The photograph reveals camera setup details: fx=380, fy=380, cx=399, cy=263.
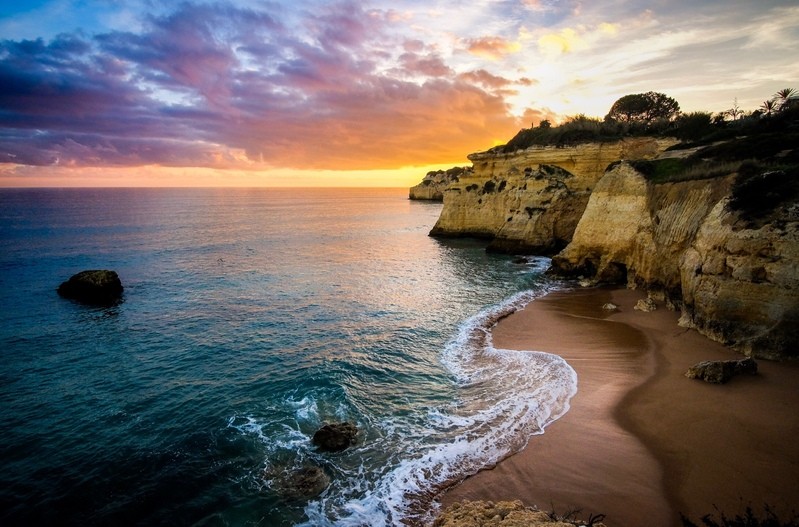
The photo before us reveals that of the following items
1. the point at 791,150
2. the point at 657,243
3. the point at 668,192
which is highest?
the point at 791,150

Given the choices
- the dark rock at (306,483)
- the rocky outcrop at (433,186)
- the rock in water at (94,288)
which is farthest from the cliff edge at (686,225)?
the rocky outcrop at (433,186)

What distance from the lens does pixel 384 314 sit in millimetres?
23734

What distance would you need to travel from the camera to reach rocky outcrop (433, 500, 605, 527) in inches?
290

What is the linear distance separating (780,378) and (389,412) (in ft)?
43.0

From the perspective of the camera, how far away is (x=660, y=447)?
34.7ft

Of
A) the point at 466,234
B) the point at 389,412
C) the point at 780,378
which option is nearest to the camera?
the point at 780,378

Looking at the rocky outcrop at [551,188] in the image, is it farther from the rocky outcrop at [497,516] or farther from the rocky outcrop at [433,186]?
the rocky outcrop at [433,186]

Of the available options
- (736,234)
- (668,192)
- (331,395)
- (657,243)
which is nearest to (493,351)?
(331,395)

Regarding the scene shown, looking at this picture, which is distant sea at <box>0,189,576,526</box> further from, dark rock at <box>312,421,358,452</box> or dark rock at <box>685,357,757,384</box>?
dark rock at <box>685,357,757,384</box>

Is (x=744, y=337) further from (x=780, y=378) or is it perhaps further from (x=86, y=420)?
(x=86, y=420)

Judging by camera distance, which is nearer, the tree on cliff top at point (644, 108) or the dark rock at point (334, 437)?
the dark rock at point (334, 437)

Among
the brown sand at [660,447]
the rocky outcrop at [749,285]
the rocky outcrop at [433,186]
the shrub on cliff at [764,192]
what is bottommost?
the brown sand at [660,447]

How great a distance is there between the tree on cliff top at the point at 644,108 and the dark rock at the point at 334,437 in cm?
5253

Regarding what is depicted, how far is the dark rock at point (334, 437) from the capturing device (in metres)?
11.4
